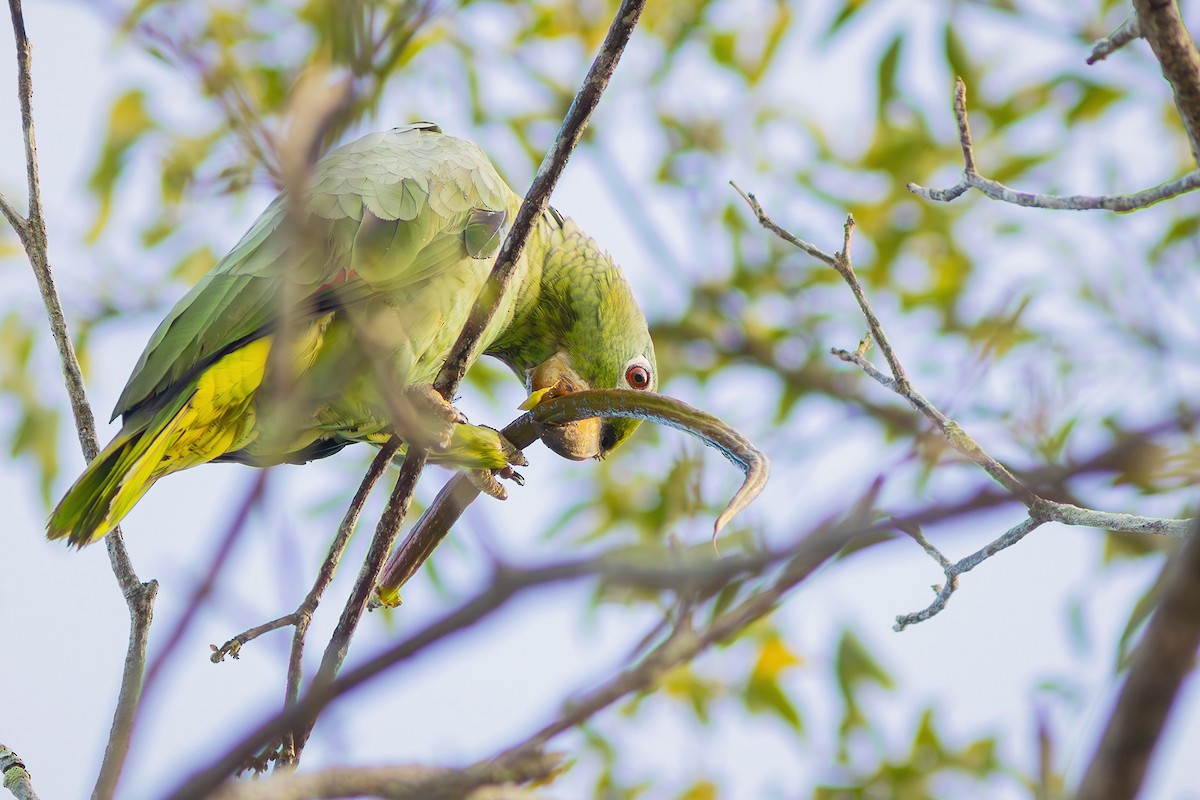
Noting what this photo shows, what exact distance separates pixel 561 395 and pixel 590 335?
37 cm

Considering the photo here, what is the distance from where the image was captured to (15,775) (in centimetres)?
176

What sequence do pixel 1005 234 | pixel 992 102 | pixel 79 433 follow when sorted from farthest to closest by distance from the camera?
pixel 1005 234 < pixel 992 102 < pixel 79 433

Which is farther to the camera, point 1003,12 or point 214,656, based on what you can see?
point 1003,12

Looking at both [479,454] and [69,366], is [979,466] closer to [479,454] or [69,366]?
[479,454]

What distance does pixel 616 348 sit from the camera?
127 inches

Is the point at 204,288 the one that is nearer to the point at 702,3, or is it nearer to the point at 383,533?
the point at 383,533

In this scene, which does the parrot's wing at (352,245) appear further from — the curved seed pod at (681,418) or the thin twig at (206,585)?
the thin twig at (206,585)

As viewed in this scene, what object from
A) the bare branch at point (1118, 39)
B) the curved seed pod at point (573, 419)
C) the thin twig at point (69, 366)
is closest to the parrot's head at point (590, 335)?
the curved seed pod at point (573, 419)

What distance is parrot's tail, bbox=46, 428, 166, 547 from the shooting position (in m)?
2.02

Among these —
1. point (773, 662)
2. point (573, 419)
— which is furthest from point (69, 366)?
point (773, 662)

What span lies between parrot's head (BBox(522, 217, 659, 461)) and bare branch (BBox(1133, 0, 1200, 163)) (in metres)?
2.07

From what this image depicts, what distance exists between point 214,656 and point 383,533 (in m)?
0.45

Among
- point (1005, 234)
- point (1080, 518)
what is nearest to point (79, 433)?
point (1080, 518)

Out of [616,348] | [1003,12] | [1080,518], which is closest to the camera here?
[1080,518]
